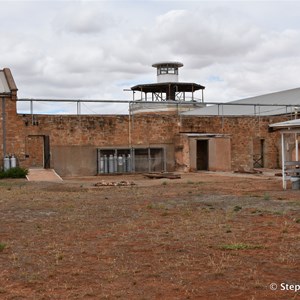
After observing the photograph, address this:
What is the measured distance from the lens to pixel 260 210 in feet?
38.8

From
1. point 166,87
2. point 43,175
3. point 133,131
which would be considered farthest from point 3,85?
point 166,87

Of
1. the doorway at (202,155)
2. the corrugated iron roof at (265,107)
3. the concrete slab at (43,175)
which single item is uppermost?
the corrugated iron roof at (265,107)

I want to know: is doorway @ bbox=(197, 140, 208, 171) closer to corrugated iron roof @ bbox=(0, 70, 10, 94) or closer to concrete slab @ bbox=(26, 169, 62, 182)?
concrete slab @ bbox=(26, 169, 62, 182)

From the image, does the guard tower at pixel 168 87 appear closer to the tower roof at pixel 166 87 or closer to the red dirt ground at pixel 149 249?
the tower roof at pixel 166 87

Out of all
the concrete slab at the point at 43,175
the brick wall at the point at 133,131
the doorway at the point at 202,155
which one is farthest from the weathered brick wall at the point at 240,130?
the concrete slab at the point at 43,175

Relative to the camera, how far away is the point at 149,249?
7715 mm

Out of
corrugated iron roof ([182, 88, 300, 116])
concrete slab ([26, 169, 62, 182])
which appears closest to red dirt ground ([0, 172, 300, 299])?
concrete slab ([26, 169, 62, 182])

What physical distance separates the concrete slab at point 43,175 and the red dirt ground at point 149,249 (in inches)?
359

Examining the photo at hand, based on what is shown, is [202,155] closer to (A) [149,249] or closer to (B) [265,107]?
(B) [265,107]

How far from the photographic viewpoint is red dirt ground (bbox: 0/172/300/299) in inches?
225

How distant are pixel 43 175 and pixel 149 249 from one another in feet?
55.6

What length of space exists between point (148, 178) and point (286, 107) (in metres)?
12.1

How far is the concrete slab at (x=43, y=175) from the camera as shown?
2306 cm

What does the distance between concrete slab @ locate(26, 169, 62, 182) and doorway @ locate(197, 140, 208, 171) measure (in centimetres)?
966
